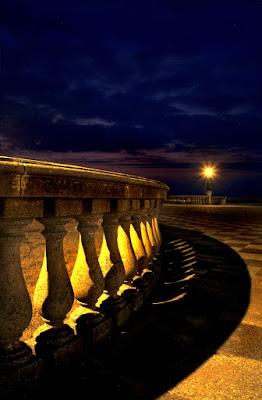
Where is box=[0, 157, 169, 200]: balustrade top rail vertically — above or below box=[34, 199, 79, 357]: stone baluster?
above

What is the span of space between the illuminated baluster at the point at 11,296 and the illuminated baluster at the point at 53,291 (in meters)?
0.17

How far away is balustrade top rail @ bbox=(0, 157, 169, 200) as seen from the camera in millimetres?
1309

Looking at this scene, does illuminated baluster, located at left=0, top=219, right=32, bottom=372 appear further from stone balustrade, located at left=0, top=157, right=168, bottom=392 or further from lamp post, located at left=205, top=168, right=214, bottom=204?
lamp post, located at left=205, top=168, right=214, bottom=204

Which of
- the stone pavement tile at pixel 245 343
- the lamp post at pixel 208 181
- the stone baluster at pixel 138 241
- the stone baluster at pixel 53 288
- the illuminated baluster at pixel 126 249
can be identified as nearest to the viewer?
the stone baluster at pixel 53 288

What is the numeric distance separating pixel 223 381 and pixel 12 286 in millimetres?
1227

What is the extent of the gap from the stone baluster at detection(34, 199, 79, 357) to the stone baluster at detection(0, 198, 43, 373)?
0.54 feet

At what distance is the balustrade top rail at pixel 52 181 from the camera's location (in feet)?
4.29

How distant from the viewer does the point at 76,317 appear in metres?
1.92

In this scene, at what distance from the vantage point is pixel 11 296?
4.63ft

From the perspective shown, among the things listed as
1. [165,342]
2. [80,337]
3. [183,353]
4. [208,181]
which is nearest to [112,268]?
[80,337]

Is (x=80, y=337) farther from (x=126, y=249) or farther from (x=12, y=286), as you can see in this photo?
(x=126, y=249)

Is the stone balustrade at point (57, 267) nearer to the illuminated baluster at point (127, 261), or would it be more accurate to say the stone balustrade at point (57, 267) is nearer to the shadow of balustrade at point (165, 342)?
the illuminated baluster at point (127, 261)

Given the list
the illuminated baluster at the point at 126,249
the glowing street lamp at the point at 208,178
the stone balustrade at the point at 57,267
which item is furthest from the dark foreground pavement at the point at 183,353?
the glowing street lamp at the point at 208,178

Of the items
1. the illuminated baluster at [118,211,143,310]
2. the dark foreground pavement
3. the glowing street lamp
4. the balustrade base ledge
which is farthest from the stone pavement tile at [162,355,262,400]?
the glowing street lamp
